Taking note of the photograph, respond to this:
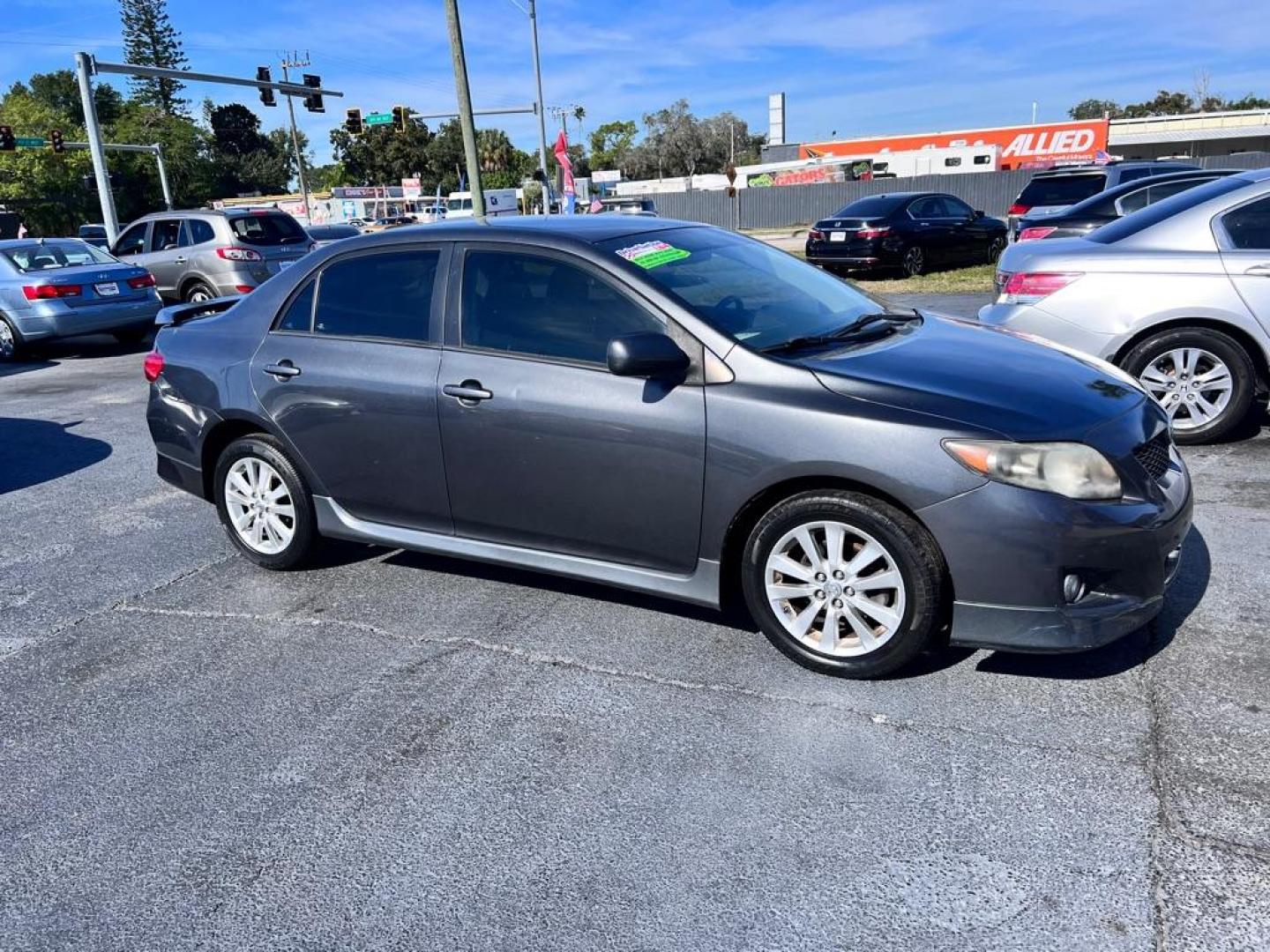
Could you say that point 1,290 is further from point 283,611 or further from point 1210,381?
point 1210,381

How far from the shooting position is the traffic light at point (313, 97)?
96.6 ft

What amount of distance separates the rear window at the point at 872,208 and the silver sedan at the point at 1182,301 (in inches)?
439

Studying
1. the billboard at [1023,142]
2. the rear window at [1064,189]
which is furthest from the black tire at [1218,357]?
the billboard at [1023,142]

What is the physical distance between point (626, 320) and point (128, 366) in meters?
10.3

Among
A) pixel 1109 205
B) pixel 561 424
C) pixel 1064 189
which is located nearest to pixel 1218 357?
pixel 561 424

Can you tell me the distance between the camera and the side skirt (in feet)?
12.5

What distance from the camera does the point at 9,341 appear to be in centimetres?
1250

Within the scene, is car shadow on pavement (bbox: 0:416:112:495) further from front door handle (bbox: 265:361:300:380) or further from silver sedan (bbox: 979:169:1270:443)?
silver sedan (bbox: 979:169:1270:443)

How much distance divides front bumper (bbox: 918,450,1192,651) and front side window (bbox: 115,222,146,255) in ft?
48.1

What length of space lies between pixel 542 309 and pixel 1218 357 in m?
4.56

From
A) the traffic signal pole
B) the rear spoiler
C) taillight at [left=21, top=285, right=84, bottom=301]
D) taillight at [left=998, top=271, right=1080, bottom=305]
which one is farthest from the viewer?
the traffic signal pole

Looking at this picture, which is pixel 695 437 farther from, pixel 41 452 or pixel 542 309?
pixel 41 452

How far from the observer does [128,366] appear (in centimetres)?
1208

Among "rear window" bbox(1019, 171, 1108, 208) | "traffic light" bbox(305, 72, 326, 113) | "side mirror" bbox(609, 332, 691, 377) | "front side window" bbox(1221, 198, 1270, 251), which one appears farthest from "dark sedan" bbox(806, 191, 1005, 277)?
"traffic light" bbox(305, 72, 326, 113)
